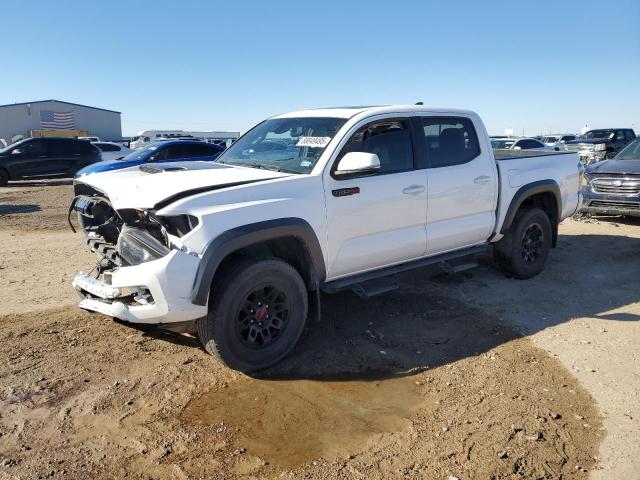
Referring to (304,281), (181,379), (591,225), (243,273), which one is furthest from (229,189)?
(591,225)

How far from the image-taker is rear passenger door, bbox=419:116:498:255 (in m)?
5.04

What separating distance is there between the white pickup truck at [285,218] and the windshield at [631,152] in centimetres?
609

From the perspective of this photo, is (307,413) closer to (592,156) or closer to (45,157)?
(592,156)

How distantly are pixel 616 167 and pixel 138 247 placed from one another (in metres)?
9.27

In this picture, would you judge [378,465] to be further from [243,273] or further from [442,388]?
[243,273]

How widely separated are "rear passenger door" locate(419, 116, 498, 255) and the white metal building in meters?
51.1

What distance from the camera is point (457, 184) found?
5.18 meters

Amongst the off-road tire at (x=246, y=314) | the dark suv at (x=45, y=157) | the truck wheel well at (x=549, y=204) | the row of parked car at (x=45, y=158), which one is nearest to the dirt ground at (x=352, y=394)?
the off-road tire at (x=246, y=314)

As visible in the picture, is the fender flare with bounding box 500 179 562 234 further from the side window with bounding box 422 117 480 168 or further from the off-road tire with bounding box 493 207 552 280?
the side window with bounding box 422 117 480 168

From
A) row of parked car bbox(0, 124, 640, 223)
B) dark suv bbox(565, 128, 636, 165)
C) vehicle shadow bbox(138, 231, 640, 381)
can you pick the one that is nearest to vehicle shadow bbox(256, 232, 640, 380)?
vehicle shadow bbox(138, 231, 640, 381)

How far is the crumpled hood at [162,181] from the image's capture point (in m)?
3.70

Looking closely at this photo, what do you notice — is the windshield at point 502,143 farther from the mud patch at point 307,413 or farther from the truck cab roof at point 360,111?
the mud patch at point 307,413

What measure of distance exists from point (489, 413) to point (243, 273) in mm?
1922

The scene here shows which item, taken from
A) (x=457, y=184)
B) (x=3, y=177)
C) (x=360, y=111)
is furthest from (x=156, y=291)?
(x=3, y=177)
